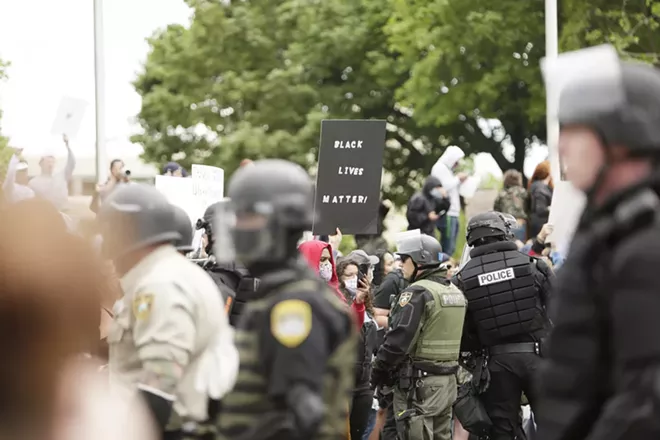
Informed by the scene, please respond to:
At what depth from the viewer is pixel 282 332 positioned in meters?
4.96

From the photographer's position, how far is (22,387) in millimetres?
3596

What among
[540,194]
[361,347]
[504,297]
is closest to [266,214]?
[504,297]

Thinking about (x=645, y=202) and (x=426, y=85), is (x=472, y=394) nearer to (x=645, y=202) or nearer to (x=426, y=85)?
(x=645, y=202)

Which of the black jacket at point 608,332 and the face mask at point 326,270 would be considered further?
the face mask at point 326,270

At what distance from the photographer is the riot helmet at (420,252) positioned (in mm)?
10844

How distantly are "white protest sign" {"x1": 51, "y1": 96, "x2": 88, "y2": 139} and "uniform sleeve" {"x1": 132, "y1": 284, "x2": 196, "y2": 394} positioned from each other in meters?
9.10

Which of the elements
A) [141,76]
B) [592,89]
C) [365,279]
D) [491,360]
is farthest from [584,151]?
[141,76]

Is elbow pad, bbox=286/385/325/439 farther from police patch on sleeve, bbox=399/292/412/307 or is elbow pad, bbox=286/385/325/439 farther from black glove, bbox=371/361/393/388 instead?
black glove, bbox=371/361/393/388

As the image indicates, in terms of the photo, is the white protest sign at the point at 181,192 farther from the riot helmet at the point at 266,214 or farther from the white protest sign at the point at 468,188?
the white protest sign at the point at 468,188

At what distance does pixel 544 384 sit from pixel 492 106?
3146cm

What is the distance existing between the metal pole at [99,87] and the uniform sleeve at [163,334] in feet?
49.8

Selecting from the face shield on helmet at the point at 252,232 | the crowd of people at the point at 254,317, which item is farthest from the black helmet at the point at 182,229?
the face shield on helmet at the point at 252,232

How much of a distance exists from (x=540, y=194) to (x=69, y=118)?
581 cm

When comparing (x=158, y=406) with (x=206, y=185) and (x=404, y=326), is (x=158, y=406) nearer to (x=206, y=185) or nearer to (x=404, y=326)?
(x=404, y=326)
